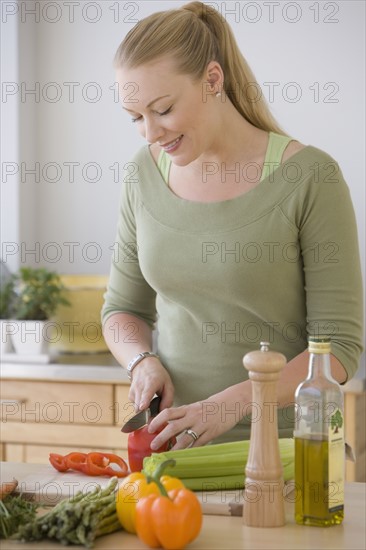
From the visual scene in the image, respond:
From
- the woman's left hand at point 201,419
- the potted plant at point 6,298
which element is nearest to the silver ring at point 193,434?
the woman's left hand at point 201,419

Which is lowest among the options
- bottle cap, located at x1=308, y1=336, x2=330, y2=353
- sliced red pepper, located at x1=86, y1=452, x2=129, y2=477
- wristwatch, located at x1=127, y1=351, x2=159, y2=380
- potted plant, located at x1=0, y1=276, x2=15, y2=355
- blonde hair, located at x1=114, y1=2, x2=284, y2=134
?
sliced red pepper, located at x1=86, y1=452, x2=129, y2=477

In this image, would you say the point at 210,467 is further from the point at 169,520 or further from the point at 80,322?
the point at 80,322

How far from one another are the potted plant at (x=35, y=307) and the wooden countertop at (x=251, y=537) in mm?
1554

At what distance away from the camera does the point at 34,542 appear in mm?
1237

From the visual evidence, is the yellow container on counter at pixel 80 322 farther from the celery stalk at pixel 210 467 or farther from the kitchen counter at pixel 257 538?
the kitchen counter at pixel 257 538

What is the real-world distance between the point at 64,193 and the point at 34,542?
83.2 inches

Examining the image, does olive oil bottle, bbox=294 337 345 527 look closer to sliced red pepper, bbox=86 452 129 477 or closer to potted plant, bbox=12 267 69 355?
sliced red pepper, bbox=86 452 129 477

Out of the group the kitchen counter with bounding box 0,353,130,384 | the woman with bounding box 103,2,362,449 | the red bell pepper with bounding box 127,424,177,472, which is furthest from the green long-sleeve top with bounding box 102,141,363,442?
the kitchen counter with bounding box 0,353,130,384

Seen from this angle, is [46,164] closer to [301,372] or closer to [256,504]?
[301,372]

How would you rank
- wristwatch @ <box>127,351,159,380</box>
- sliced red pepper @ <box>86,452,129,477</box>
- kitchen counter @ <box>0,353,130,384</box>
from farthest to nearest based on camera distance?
kitchen counter @ <box>0,353,130,384</box> → wristwatch @ <box>127,351,159,380</box> → sliced red pepper @ <box>86,452,129,477</box>

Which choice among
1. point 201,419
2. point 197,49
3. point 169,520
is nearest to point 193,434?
point 201,419

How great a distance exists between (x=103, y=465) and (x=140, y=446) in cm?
7

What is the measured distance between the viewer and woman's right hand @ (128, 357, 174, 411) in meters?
1.67

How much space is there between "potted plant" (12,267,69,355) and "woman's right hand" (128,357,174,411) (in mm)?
1129
